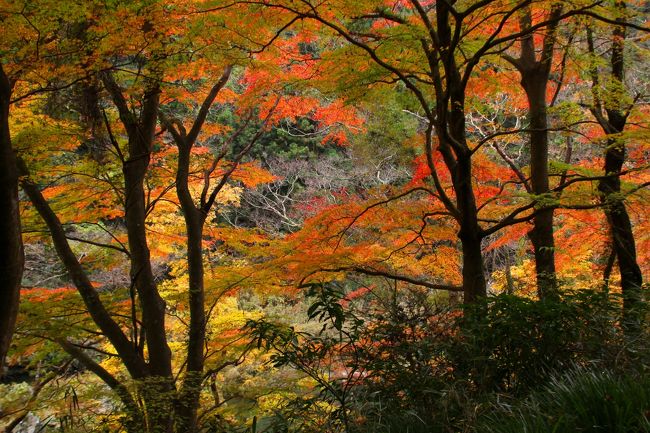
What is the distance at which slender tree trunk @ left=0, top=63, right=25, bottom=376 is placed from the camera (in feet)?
8.30

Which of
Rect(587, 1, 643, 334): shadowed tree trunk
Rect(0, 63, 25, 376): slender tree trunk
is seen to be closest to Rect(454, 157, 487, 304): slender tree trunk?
Rect(587, 1, 643, 334): shadowed tree trunk

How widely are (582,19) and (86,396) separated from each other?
5.94 meters

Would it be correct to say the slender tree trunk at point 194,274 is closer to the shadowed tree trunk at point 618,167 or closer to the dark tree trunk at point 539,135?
the dark tree trunk at point 539,135

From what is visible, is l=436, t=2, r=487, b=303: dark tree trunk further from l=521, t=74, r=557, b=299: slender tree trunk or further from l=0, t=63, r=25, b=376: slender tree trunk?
l=0, t=63, r=25, b=376: slender tree trunk

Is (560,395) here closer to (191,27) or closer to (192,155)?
(191,27)

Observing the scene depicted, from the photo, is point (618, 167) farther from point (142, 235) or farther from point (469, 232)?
point (142, 235)

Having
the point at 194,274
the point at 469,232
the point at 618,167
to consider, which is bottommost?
the point at 194,274

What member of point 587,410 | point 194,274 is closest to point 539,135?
point 194,274

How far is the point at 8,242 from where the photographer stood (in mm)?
2549

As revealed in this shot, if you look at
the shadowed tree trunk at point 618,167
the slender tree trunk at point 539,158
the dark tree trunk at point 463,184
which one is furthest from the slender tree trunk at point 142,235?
the shadowed tree trunk at point 618,167

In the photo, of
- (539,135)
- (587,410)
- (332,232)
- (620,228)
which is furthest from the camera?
(539,135)

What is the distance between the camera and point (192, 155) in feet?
25.6

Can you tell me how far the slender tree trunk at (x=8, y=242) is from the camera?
2.53 metres

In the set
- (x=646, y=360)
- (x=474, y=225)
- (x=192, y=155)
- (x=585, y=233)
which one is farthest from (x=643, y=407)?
(x=585, y=233)
